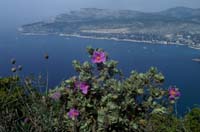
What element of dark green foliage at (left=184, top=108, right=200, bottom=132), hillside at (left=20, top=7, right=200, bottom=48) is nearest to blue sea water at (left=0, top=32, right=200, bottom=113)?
dark green foliage at (left=184, top=108, right=200, bottom=132)

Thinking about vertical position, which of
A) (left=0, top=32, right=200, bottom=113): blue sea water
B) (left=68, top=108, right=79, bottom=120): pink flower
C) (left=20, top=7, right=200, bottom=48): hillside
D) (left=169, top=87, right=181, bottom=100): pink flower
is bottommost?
(left=20, top=7, right=200, bottom=48): hillside

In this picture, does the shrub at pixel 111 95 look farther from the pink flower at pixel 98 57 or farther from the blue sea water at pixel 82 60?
the blue sea water at pixel 82 60

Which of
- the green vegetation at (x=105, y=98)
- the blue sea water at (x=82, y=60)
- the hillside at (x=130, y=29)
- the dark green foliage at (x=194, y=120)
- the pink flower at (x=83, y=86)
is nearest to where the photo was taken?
the green vegetation at (x=105, y=98)

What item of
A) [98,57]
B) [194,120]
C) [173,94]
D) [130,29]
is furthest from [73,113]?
[130,29]

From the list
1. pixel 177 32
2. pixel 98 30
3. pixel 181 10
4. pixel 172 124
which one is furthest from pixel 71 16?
pixel 172 124

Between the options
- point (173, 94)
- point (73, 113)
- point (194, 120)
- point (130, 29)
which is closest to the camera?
point (73, 113)

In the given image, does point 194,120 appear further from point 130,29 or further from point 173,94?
point 130,29

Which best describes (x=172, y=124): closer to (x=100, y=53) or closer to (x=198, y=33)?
(x=100, y=53)

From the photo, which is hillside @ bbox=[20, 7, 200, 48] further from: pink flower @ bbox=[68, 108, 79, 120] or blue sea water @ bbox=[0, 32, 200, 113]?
pink flower @ bbox=[68, 108, 79, 120]

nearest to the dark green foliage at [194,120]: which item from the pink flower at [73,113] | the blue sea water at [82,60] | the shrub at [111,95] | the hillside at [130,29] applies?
the blue sea water at [82,60]
